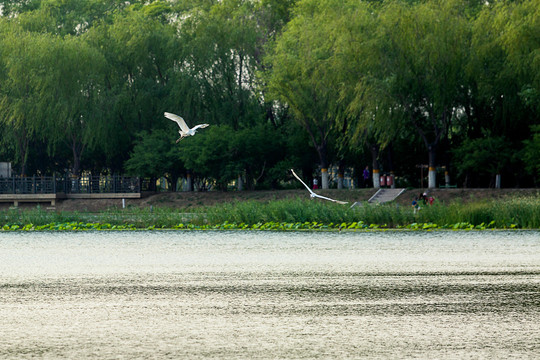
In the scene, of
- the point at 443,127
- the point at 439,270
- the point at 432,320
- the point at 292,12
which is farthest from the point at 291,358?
the point at 292,12

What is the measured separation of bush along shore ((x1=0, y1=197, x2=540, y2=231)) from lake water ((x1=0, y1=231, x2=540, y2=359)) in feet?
21.5

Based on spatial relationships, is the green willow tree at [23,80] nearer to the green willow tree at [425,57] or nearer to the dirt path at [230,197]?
the dirt path at [230,197]

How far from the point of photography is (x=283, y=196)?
5662 centimetres

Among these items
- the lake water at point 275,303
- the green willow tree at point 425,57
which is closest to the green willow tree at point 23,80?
the green willow tree at point 425,57

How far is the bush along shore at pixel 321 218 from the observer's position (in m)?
32.4

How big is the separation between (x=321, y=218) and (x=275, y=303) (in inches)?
817

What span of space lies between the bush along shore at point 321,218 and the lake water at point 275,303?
21.5ft

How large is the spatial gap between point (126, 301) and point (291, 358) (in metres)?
5.05

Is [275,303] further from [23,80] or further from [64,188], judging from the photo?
[64,188]

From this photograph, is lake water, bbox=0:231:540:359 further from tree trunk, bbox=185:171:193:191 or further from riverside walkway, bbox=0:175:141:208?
tree trunk, bbox=185:171:193:191

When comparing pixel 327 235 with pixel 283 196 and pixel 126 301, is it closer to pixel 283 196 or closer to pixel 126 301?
pixel 126 301

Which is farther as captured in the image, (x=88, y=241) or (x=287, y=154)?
(x=287, y=154)

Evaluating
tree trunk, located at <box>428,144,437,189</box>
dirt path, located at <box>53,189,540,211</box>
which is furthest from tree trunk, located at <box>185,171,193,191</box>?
tree trunk, located at <box>428,144,437,189</box>

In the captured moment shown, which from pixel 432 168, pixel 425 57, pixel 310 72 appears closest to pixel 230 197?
pixel 310 72
